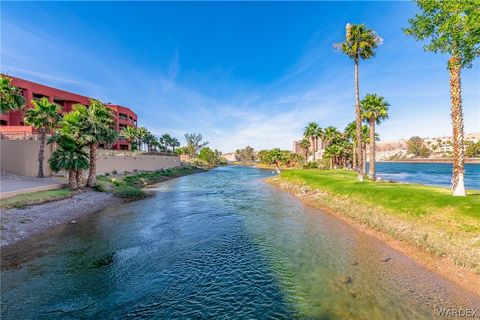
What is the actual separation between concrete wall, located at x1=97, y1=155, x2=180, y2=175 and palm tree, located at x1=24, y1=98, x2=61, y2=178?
10803 mm

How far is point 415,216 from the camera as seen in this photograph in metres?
14.2

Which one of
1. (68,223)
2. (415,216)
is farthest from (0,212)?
(415,216)

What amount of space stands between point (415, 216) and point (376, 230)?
2724 millimetres

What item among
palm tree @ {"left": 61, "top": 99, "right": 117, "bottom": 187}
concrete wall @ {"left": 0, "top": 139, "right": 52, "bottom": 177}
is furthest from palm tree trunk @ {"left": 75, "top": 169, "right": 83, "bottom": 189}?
concrete wall @ {"left": 0, "top": 139, "right": 52, "bottom": 177}

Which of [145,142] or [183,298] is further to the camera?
[145,142]

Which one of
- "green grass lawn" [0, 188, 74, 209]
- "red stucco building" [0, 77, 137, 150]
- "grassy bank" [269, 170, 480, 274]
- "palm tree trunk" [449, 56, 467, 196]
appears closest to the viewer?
"grassy bank" [269, 170, 480, 274]

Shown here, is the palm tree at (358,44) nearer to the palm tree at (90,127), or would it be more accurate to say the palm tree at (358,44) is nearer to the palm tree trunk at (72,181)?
the palm tree at (90,127)

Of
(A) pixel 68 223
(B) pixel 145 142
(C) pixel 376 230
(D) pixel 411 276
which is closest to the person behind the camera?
(D) pixel 411 276

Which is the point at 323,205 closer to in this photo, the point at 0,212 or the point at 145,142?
the point at 0,212

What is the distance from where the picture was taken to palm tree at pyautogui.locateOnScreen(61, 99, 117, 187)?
26484 mm

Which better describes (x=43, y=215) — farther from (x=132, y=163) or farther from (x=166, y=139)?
(x=166, y=139)

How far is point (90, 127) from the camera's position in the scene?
→ 27359 mm

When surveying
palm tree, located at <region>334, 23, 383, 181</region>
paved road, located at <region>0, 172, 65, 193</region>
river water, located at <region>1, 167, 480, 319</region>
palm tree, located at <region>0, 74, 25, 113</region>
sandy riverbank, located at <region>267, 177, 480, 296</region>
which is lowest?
river water, located at <region>1, 167, 480, 319</region>

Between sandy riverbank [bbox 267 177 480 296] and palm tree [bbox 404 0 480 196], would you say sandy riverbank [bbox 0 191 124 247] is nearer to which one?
sandy riverbank [bbox 267 177 480 296]
